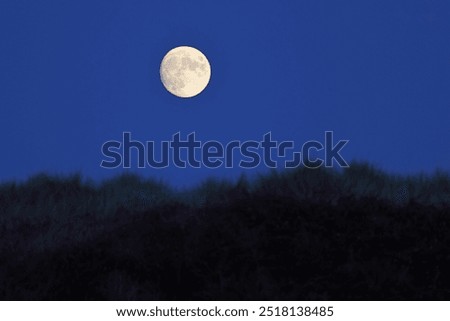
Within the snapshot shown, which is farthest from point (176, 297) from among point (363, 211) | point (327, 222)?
point (363, 211)

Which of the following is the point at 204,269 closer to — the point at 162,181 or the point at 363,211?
the point at 363,211

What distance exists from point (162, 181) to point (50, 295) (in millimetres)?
6432

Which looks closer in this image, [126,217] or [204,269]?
[204,269]

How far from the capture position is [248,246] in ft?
33.0

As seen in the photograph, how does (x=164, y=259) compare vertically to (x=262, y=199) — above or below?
below

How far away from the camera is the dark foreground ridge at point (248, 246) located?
928 cm

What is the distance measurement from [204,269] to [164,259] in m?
0.62

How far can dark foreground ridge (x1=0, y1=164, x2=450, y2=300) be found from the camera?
928 centimetres

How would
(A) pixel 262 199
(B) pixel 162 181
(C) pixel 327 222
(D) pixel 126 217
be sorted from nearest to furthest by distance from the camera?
1. (C) pixel 327 222
2. (A) pixel 262 199
3. (D) pixel 126 217
4. (B) pixel 162 181

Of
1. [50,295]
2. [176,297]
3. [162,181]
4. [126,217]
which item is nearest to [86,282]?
[50,295]

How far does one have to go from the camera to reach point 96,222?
12586 millimetres
